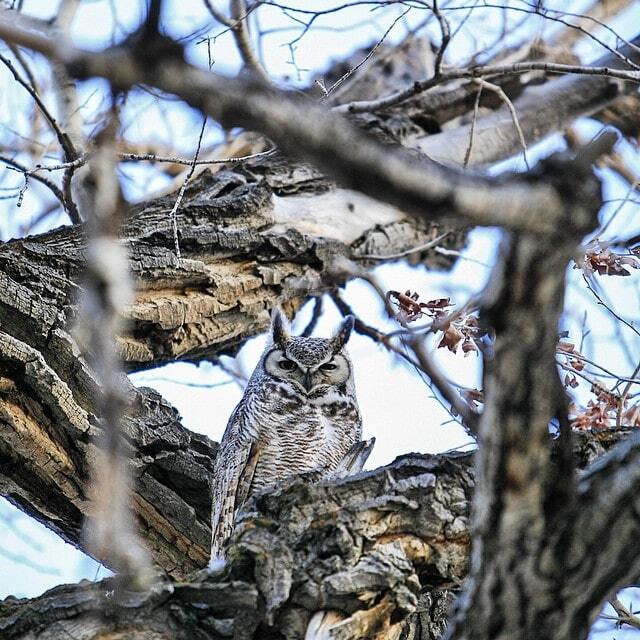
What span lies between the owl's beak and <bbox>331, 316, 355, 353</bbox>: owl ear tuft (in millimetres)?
232

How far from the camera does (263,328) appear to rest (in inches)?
181

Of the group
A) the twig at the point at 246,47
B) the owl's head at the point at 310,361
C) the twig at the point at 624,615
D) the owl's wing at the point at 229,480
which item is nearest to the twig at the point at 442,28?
the twig at the point at 246,47

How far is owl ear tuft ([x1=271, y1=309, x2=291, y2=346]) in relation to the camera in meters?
4.75

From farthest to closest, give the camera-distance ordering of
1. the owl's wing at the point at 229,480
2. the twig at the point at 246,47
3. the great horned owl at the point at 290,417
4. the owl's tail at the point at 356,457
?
the twig at the point at 246,47 → the great horned owl at the point at 290,417 → the owl's wing at the point at 229,480 → the owl's tail at the point at 356,457

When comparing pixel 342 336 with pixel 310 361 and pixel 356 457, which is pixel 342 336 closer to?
pixel 310 361

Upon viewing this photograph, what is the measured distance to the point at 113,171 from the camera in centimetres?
119

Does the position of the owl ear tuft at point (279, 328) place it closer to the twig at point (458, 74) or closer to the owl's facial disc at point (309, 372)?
the owl's facial disc at point (309, 372)

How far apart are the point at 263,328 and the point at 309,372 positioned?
326 millimetres

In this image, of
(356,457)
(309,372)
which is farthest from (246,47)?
(356,457)

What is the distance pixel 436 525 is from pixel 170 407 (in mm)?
1625

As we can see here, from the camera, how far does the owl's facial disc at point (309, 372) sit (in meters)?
4.60

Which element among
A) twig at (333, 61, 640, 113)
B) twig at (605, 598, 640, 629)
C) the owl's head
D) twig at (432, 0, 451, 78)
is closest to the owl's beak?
the owl's head

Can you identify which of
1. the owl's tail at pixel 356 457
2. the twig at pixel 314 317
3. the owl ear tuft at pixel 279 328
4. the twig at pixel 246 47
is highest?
the twig at pixel 246 47

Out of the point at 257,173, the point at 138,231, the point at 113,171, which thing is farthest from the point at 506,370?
the point at 257,173
